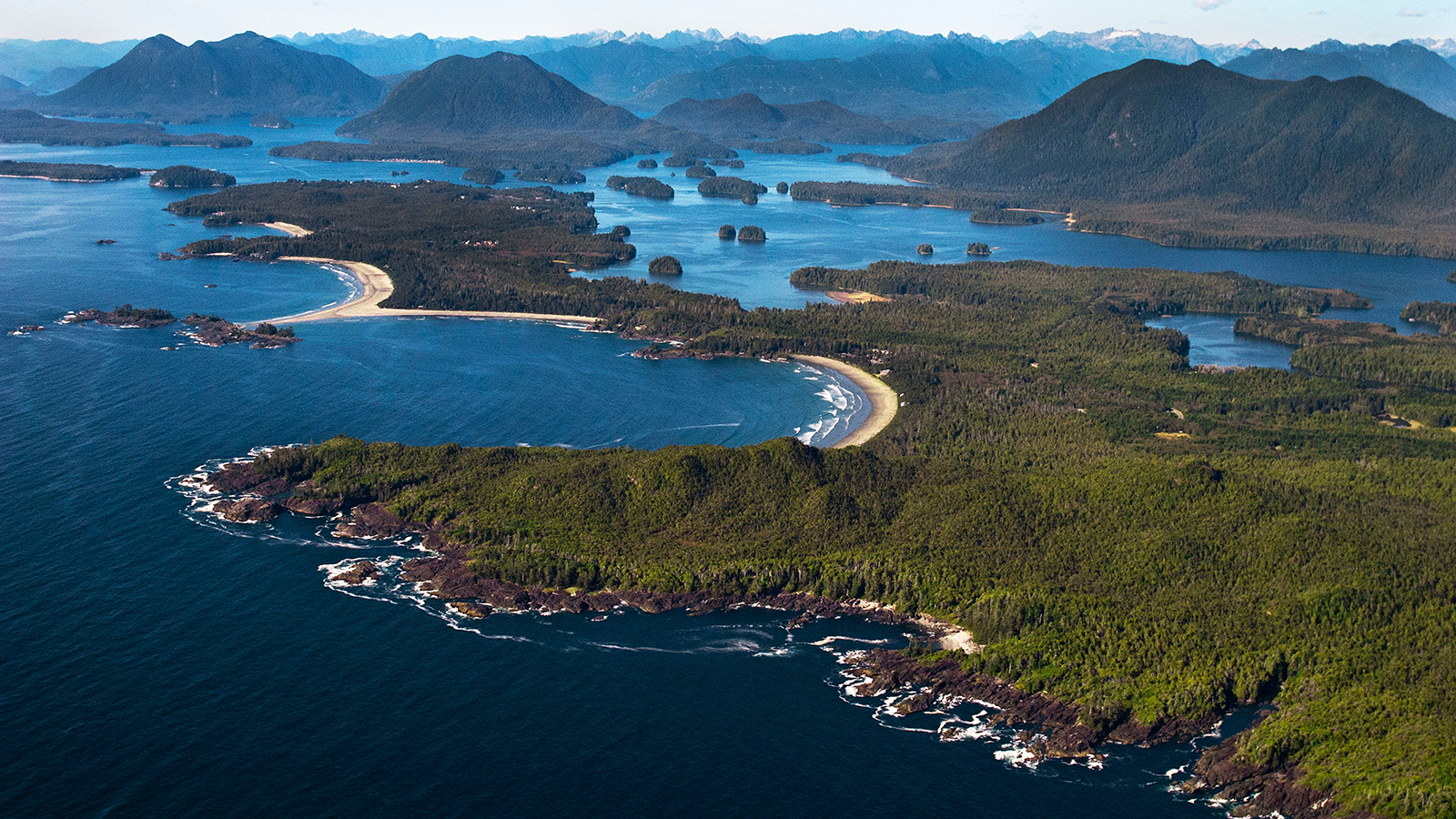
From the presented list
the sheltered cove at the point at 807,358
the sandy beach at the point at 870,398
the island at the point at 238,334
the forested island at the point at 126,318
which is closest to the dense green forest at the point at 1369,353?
the sandy beach at the point at 870,398

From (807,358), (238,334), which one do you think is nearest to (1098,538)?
(807,358)

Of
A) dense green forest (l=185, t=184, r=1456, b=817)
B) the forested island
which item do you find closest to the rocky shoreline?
dense green forest (l=185, t=184, r=1456, b=817)

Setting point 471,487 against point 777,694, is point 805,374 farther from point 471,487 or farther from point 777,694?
point 777,694

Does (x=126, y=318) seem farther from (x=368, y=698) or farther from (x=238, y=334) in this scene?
(x=368, y=698)

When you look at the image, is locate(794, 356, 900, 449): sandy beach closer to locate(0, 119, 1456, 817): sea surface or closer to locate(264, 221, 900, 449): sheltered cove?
locate(264, 221, 900, 449): sheltered cove

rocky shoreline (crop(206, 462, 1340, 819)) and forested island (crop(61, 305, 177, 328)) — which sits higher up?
forested island (crop(61, 305, 177, 328))

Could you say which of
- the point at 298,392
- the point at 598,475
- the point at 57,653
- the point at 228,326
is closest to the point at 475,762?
the point at 57,653

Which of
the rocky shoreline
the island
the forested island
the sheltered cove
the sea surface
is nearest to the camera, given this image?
the sea surface
